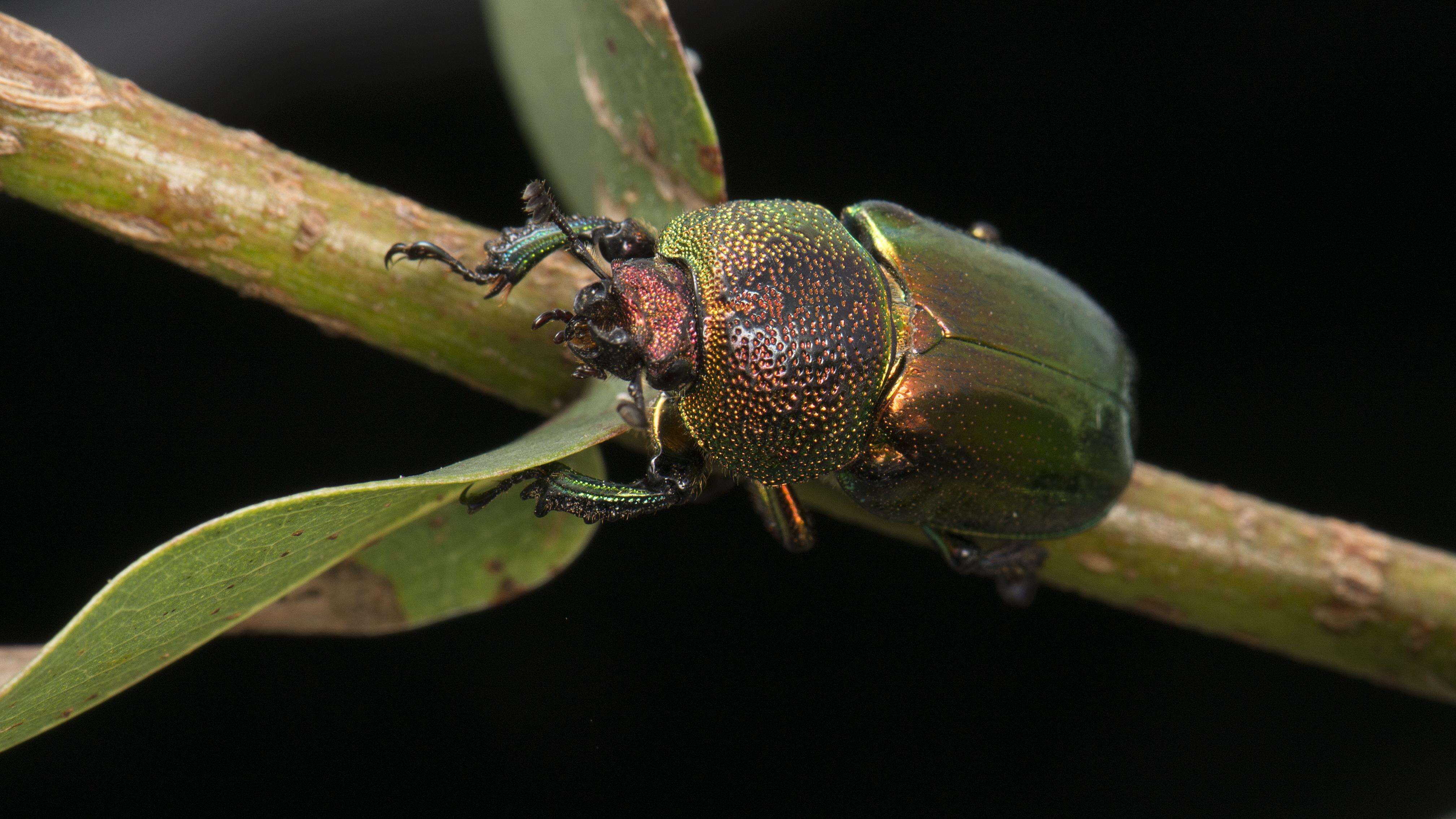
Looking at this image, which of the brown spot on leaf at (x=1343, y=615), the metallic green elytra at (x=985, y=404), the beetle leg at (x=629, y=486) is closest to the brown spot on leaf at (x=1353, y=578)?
the brown spot on leaf at (x=1343, y=615)

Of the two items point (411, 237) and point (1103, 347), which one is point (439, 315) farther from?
point (1103, 347)

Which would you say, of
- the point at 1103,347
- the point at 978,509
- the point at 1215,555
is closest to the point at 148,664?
the point at 978,509

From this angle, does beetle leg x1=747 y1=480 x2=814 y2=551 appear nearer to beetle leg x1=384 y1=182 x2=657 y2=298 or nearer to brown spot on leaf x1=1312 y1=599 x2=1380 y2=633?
beetle leg x1=384 y1=182 x2=657 y2=298

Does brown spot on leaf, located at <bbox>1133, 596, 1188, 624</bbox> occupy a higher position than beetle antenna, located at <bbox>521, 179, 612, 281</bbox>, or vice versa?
beetle antenna, located at <bbox>521, 179, 612, 281</bbox>

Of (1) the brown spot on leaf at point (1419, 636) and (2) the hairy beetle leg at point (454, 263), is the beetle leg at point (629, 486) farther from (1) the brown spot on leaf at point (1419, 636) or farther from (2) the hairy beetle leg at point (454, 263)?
(1) the brown spot on leaf at point (1419, 636)

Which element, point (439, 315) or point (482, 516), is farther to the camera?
point (482, 516)

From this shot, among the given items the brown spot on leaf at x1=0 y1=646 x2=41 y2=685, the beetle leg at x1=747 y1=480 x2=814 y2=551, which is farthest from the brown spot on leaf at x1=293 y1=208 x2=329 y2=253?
the beetle leg at x1=747 y1=480 x2=814 y2=551
